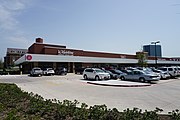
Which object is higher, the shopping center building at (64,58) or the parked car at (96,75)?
the shopping center building at (64,58)

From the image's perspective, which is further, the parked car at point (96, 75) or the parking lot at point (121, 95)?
the parked car at point (96, 75)

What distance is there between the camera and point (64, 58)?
5509cm

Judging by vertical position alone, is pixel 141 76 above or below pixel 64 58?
below

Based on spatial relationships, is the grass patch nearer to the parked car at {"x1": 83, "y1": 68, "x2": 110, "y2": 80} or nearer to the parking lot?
the parking lot

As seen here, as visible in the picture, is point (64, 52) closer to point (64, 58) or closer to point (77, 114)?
point (64, 58)

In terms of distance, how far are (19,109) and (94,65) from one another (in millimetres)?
57402

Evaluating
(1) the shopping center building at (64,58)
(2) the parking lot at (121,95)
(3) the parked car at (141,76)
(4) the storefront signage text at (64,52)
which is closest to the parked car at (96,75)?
(3) the parked car at (141,76)

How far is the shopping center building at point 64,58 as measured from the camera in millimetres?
51406

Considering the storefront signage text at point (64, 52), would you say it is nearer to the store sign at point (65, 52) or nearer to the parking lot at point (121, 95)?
the store sign at point (65, 52)

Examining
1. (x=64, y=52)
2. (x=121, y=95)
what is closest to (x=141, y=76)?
(x=121, y=95)

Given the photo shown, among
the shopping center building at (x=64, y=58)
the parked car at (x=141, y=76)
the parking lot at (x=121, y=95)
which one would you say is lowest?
the parking lot at (x=121, y=95)

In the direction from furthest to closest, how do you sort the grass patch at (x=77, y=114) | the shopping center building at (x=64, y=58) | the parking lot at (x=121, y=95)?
1. the shopping center building at (x=64, y=58)
2. the parking lot at (x=121, y=95)
3. the grass patch at (x=77, y=114)

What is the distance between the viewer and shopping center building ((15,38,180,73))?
169 ft

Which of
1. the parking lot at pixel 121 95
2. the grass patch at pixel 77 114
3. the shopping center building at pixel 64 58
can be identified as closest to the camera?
the grass patch at pixel 77 114
